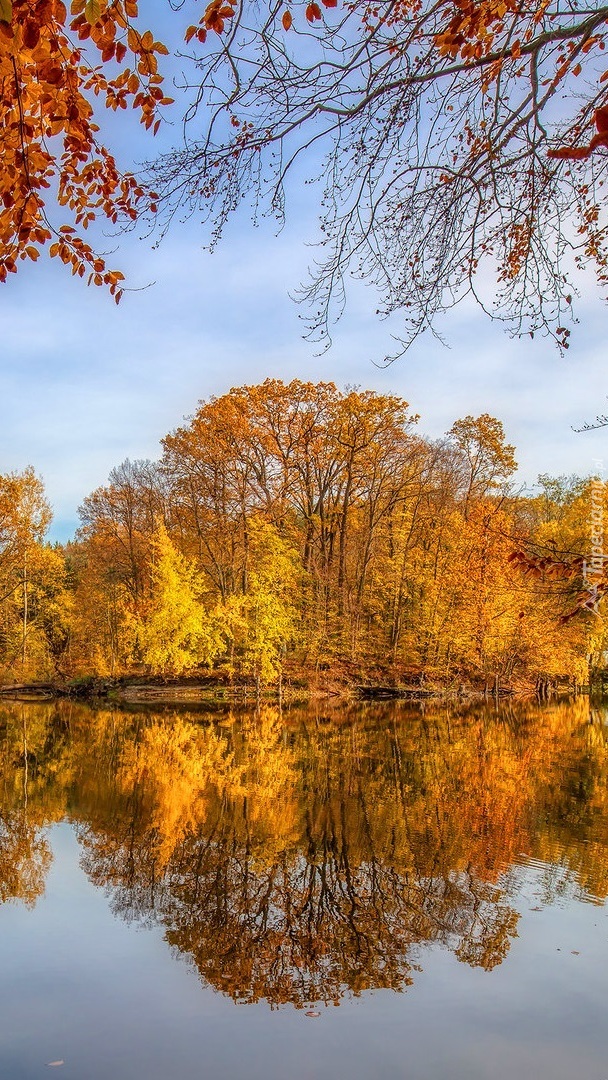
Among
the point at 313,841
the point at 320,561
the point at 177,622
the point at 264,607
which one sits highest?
the point at 320,561

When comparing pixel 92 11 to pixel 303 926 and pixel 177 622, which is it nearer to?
pixel 303 926

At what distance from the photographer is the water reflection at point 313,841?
575 cm

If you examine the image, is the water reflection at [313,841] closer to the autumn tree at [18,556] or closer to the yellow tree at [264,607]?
the yellow tree at [264,607]

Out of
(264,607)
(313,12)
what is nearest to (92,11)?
(313,12)

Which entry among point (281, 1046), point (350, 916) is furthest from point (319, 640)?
point (281, 1046)

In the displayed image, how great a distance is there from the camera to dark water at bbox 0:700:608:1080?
14.5ft

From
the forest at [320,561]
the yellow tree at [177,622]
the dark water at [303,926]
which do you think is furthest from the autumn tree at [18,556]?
the dark water at [303,926]

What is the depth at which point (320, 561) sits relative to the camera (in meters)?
30.7

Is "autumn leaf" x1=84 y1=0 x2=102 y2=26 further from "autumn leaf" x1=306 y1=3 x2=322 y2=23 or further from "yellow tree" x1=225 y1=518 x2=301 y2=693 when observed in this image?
"yellow tree" x1=225 y1=518 x2=301 y2=693

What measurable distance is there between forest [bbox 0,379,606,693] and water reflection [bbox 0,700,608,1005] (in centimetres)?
1052

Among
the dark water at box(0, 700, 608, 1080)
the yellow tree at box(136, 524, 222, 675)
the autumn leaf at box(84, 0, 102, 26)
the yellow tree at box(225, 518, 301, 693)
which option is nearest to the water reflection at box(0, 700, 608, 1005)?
the dark water at box(0, 700, 608, 1080)

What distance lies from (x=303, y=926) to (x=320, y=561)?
81.3 ft

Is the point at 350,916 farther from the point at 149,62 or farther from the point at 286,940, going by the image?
the point at 149,62

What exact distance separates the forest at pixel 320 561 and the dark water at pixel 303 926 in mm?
14959
